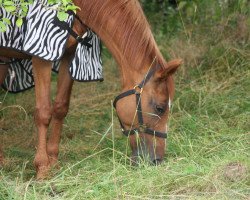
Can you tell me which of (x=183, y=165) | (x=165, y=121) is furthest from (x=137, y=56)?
(x=183, y=165)

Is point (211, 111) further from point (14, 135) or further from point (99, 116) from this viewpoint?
point (14, 135)

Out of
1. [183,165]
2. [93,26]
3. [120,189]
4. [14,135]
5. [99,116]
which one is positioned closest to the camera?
[120,189]

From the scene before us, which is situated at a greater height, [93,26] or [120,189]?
[93,26]

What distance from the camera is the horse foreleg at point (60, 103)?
5.24 m

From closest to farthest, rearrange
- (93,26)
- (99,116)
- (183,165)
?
(183,165) → (93,26) → (99,116)

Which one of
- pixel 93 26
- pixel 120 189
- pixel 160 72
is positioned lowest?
pixel 120 189

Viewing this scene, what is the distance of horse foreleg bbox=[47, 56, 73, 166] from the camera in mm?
5242

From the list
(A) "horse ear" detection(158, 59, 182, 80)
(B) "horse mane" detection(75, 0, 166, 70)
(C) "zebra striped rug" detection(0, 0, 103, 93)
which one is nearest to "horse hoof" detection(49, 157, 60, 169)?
(C) "zebra striped rug" detection(0, 0, 103, 93)

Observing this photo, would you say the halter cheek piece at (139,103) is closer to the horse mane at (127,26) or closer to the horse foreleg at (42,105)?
the horse mane at (127,26)

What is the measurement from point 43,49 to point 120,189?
4.06 ft

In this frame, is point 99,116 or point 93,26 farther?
point 99,116

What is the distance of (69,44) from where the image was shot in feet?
16.2

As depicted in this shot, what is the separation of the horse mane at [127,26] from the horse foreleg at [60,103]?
20.4 inches

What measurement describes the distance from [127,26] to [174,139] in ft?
3.52
